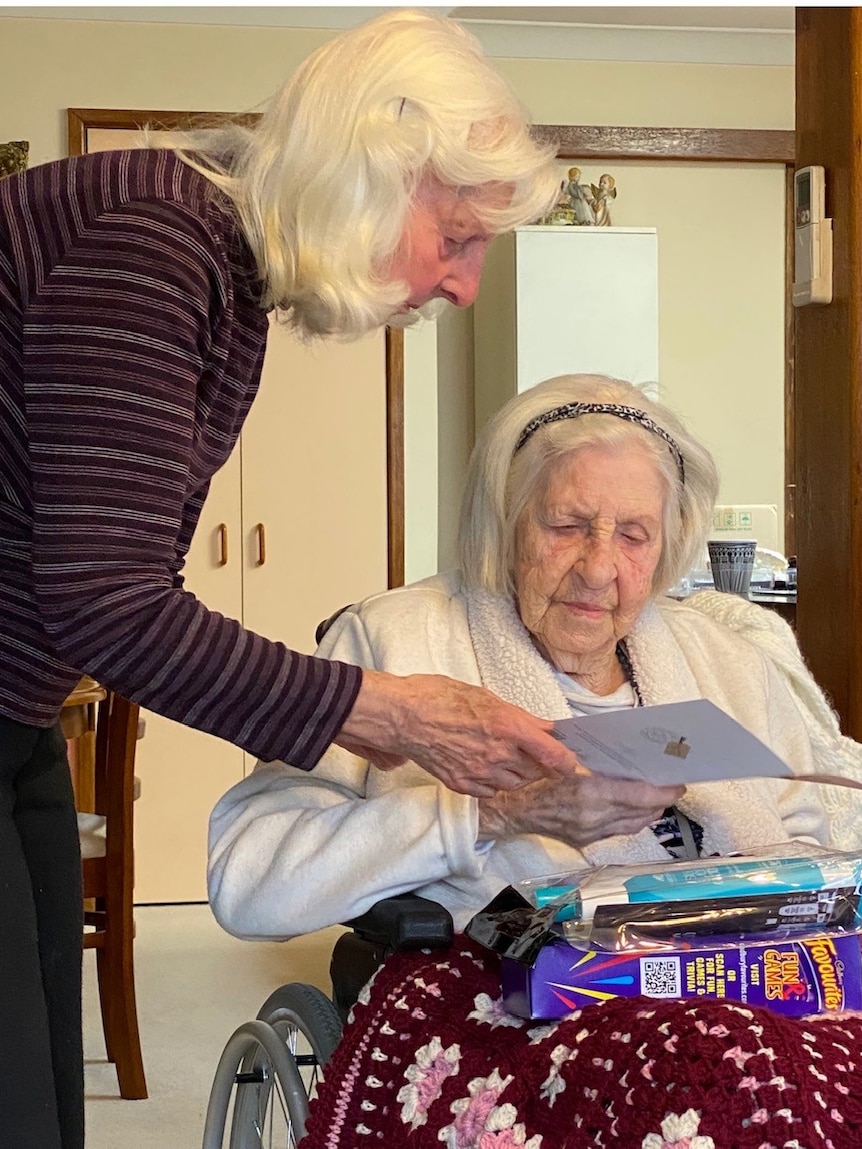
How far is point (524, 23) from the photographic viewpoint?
15.5 ft

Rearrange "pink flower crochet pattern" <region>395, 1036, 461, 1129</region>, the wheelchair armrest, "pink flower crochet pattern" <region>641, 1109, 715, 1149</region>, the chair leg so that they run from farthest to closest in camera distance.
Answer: the chair leg
the wheelchair armrest
"pink flower crochet pattern" <region>395, 1036, 461, 1129</region>
"pink flower crochet pattern" <region>641, 1109, 715, 1149</region>

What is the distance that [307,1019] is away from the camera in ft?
5.16

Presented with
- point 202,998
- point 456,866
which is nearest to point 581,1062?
point 456,866

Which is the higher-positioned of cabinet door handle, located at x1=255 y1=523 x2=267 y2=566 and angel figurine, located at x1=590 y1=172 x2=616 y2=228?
angel figurine, located at x1=590 y1=172 x2=616 y2=228

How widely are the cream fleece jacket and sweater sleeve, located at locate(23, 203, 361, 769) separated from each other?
37 centimetres

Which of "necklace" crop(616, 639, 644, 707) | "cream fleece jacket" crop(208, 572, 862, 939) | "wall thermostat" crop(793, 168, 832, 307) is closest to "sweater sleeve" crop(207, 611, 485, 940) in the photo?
"cream fleece jacket" crop(208, 572, 862, 939)

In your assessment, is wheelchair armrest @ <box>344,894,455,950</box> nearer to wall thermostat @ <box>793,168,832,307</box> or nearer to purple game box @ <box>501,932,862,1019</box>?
purple game box @ <box>501,932,862,1019</box>

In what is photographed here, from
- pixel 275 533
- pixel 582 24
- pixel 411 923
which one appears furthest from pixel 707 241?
pixel 411 923

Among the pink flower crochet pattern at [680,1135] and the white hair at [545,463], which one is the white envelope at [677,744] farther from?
the white hair at [545,463]

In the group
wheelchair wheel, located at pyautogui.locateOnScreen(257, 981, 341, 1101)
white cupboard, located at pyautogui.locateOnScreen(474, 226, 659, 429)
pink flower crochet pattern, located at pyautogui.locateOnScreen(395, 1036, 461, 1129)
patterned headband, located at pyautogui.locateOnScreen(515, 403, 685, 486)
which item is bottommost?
wheelchair wheel, located at pyautogui.locateOnScreen(257, 981, 341, 1101)

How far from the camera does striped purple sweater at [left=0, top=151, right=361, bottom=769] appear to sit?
1.06 meters

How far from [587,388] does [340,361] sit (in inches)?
110

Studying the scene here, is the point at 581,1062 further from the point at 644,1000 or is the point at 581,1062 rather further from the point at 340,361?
the point at 340,361

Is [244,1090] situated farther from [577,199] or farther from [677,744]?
[577,199]
